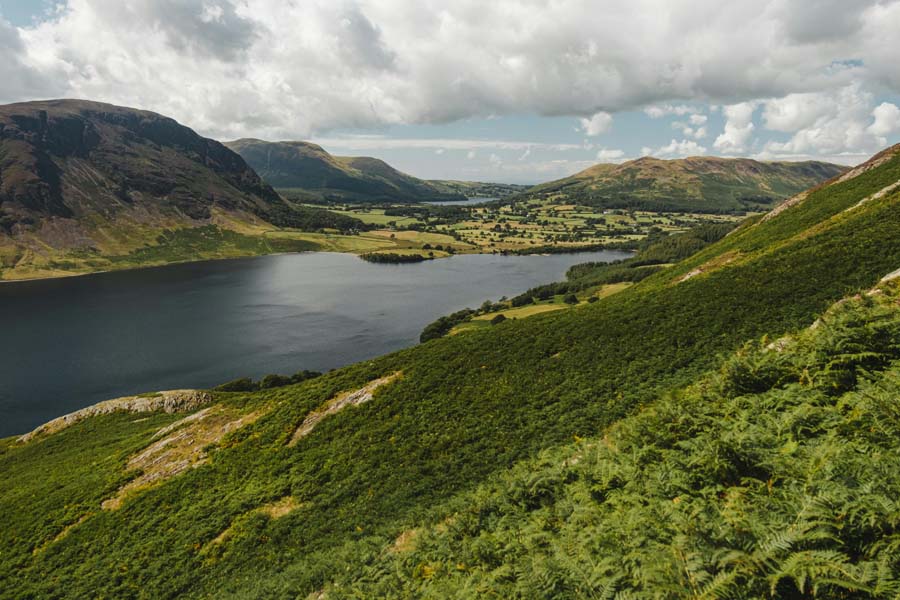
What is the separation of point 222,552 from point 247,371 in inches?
3750

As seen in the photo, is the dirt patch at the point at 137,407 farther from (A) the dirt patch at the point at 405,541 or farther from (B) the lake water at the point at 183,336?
(A) the dirt patch at the point at 405,541

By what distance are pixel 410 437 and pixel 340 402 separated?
947 centimetres

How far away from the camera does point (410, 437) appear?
89.7ft

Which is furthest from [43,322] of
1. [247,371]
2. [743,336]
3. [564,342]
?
[743,336]

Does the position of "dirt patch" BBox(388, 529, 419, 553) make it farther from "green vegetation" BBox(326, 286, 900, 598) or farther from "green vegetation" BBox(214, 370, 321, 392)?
"green vegetation" BBox(214, 370, 321, 392)

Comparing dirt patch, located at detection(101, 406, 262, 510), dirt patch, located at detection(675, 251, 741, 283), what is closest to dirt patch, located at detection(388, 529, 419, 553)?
dirt patch, located at detection(101, 406, 262, 510)

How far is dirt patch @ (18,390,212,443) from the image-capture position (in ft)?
184

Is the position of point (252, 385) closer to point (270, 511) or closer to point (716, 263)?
point (270, 511)

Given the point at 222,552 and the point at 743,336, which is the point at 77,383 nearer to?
the point at 222,552

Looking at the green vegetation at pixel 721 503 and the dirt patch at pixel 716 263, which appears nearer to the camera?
the green vegetation at pixel 721 503

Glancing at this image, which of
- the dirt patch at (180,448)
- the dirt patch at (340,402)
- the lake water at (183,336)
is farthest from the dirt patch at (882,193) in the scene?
the lake water at (183,336)

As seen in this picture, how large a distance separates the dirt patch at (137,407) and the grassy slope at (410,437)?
18053 millimetres

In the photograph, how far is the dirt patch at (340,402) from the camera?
3238 cm

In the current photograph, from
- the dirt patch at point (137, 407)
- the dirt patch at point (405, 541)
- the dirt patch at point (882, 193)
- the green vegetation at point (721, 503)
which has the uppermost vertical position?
the dirt patch at point (882, 193)
